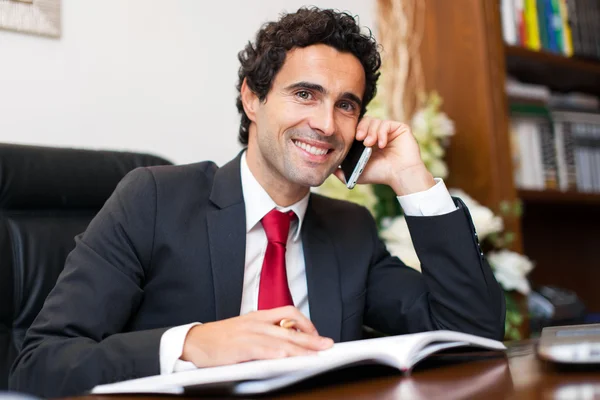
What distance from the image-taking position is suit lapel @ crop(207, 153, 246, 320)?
1211 millimetres

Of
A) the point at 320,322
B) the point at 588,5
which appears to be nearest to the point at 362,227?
the point at 320,322

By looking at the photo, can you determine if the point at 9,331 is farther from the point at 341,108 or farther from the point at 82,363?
the point at 341,108

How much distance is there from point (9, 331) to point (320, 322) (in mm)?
597

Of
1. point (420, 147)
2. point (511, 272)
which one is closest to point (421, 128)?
point (420, 147)

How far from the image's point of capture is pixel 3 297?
1.21m

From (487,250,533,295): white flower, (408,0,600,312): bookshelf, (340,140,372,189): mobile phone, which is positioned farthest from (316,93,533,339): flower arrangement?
(340,140,372,189): mobile phone

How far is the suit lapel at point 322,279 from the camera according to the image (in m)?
1.31

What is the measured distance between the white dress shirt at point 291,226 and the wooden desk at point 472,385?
1.78ft

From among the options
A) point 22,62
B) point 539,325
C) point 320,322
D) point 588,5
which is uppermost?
point 588,5

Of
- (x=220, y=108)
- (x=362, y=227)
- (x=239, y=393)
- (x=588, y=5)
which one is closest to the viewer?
(x=239, y=393)

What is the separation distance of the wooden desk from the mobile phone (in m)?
0.65

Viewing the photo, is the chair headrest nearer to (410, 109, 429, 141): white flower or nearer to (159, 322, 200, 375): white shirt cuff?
(159, 322, 200, 375): white shirt cuff

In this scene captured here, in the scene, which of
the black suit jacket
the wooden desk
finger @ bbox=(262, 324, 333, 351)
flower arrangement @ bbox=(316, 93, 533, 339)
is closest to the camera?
the wooden desk

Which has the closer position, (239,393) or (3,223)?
(239,393)
